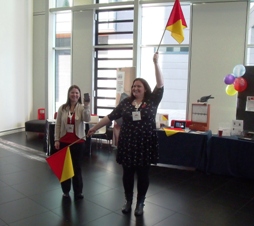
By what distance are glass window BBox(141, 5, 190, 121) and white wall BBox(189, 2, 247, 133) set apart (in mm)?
313

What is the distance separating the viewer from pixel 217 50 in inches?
220

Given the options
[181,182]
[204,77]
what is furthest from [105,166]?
[204,77]

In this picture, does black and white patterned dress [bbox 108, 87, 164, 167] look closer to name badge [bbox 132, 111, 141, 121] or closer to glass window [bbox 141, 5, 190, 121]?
name badge [bbox 132, 111, 141, 121]

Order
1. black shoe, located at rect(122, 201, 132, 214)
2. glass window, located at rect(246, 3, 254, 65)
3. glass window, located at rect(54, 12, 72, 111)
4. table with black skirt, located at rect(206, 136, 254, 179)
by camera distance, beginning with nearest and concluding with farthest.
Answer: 1. black shoe, located at rect(122, 201, 132, 214)
2. table with black skirt, located at rect(206, 136, 254, 179)
3. glass window, located at rect(246, 3, 254, 65)
4. glass window, located at rect(54, 12, 72, 111)

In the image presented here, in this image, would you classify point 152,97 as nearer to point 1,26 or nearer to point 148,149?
point 148,149

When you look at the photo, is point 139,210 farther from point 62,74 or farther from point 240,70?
point 62,74

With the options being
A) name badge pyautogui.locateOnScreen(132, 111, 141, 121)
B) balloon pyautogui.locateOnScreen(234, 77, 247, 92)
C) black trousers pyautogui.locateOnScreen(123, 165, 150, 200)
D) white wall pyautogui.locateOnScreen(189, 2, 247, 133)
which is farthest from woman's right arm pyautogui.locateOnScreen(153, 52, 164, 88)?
white wall pyautogui.locateOnScreen(189, 2, 247, 133)

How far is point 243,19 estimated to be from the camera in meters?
5.41

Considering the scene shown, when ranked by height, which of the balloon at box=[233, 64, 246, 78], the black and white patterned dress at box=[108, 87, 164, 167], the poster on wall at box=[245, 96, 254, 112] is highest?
the balloon at box=[233, 64, 246, 78]

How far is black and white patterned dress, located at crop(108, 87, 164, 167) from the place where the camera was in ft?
8.89

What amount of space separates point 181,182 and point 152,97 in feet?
5.83

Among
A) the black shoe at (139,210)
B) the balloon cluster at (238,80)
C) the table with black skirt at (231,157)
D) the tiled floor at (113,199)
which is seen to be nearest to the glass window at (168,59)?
the balloon cluster at (238,80)

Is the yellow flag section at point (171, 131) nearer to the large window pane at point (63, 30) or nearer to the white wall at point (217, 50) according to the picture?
the white wall at point (217, 50)

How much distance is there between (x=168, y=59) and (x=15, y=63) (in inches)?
157
